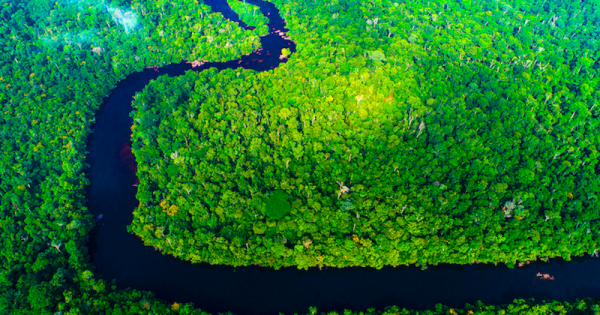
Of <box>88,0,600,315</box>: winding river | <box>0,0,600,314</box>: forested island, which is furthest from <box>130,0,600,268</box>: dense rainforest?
<box>88,0,600,315</box>: winding river

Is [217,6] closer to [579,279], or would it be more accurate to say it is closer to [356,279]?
[356,279]

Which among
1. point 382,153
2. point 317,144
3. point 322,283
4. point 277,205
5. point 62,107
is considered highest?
point 382,153

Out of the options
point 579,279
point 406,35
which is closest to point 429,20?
point 406,35

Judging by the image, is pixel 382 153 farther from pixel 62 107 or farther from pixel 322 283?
pixel 62 107

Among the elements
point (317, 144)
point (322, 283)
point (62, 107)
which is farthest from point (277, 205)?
point (62, 107)

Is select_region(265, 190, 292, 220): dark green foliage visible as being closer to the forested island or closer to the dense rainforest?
the dense rainforest

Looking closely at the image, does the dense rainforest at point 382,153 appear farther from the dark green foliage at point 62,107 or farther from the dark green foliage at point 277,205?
the dark green foliage at point 62,107
